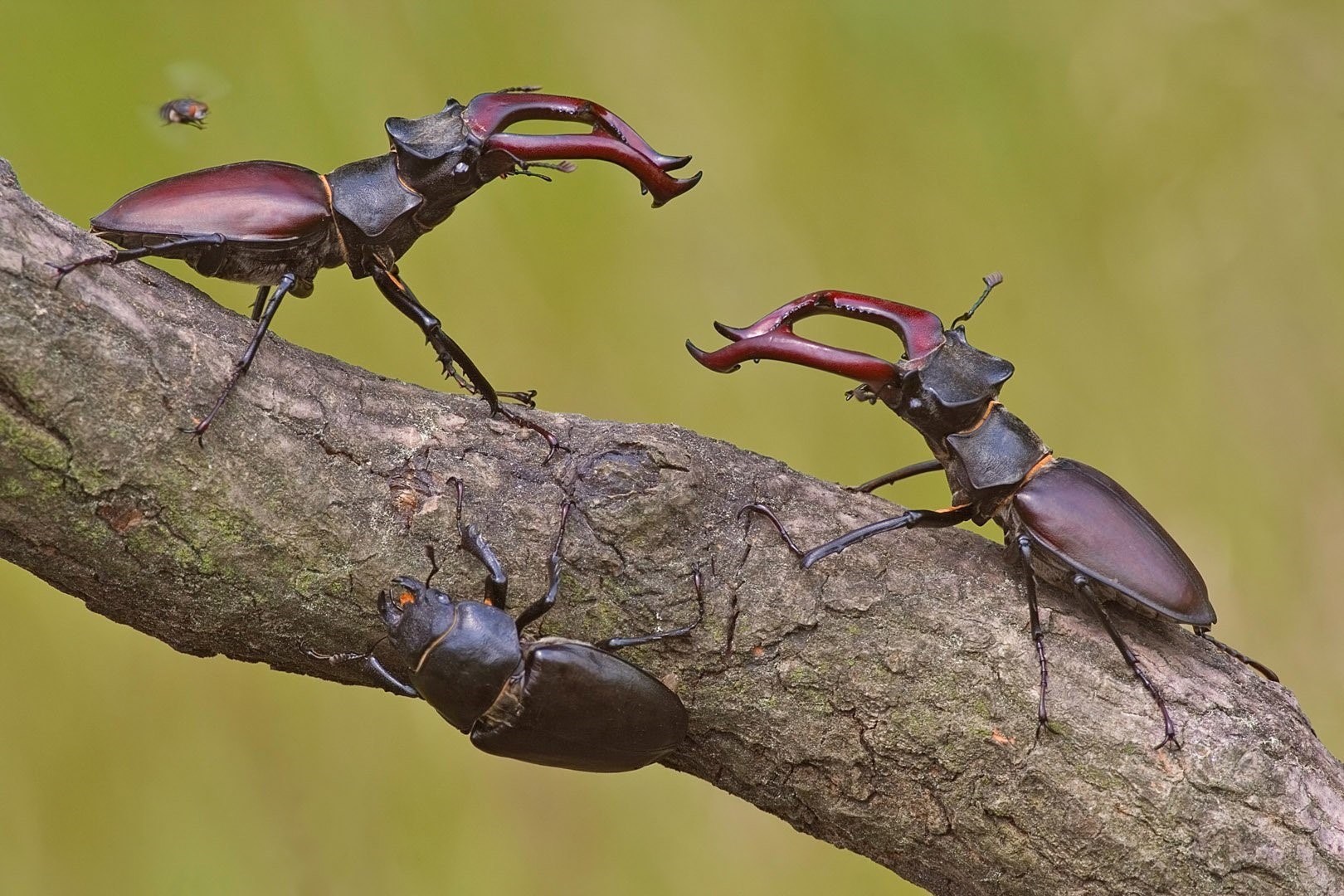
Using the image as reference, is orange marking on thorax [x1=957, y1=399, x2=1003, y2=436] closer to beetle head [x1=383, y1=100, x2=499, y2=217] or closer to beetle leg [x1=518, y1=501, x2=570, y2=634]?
beetle leg [x1=518, y1=501, x2=570, y2=634]

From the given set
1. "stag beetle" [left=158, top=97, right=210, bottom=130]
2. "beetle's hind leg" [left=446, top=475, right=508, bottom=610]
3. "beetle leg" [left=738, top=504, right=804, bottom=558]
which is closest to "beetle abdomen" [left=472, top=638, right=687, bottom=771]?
"beetle's hind leg" [left=446, top=475, right=508, bottom=610]

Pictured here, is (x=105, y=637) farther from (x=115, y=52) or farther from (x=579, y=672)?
(x=579, y=672)

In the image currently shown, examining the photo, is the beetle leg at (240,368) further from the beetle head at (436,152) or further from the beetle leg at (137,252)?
the beetle head at (436,152)

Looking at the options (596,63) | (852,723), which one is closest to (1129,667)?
(852,723)

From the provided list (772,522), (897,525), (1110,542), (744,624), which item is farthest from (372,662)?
(1110,542)

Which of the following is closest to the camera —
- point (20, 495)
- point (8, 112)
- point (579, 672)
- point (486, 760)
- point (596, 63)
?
point (20, 495)

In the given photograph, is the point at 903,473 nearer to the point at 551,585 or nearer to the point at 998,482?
the point at 998,482
